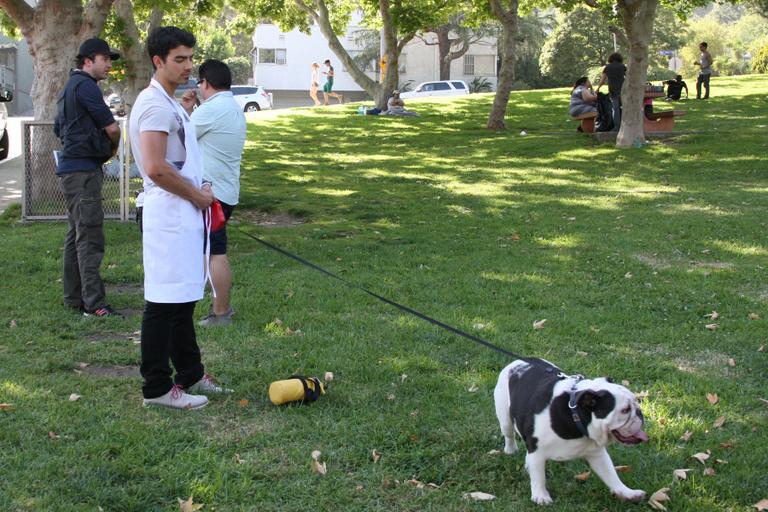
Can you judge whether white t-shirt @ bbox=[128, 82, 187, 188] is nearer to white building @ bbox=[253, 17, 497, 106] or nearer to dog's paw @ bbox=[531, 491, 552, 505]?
dog's paw @ bbox=[531, 491, 552, 505]

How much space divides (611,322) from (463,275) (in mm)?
1823

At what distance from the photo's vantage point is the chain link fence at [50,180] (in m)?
10.3

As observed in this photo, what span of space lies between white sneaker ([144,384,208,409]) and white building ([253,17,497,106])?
54.9 meters

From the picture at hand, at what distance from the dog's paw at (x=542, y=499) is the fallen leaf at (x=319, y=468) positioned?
0.99 meters

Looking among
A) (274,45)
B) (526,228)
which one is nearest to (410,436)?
(526,228)

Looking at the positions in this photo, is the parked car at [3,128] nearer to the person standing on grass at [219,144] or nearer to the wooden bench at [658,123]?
Answer: the wooden bench at [658,123]

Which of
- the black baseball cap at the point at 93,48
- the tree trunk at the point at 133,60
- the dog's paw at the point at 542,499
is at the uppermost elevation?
the tree trunk at the point at 133,60

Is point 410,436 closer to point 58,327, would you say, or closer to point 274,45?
point 58,327

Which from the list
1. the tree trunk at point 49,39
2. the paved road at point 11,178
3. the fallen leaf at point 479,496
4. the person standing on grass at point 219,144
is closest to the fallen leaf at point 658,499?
the fallen leaf at point 479,496

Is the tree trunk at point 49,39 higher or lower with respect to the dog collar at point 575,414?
higher

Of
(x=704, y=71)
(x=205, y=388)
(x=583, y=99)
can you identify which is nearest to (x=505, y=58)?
(x=583, y=99)

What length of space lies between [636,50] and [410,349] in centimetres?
1194

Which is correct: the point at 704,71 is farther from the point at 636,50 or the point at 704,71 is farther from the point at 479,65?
the point at 479,65

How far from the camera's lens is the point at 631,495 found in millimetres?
3525
